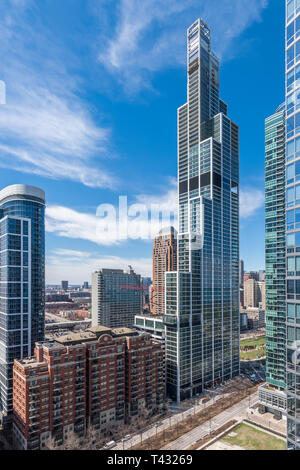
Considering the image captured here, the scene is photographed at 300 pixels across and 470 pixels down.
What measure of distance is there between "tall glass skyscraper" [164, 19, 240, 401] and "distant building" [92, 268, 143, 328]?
144 ft

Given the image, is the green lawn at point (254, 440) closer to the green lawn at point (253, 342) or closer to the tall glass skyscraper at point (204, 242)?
the tall glass skyscraper at point (204, 242)

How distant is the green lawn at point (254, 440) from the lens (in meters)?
35.9

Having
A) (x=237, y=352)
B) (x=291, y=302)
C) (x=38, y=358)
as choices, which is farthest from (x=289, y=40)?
(x=237, y=352)

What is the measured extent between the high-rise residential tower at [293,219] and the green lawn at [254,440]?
26808 millimetres

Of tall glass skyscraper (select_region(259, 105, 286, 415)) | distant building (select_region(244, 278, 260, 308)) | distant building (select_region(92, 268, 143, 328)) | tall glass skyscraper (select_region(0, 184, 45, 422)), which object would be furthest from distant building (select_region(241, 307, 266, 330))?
tall glass skyscraper (select_region(0, 184, 45, 422))

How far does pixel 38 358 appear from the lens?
37812 mm

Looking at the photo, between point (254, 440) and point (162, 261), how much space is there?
84257 millimetres

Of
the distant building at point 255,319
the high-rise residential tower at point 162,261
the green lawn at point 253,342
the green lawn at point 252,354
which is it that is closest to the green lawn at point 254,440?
the green lawn at point 252,354

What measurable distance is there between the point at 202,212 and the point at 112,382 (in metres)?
35.7

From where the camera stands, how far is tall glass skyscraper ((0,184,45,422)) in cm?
5109

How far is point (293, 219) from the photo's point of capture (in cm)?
1561

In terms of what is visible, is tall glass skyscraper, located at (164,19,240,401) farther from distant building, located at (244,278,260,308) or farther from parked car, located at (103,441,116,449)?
distant building, located at (244,278,260,308)

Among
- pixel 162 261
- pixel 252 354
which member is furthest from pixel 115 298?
pixel 252 354

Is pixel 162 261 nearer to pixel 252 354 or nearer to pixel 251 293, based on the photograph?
pixel 252 354
